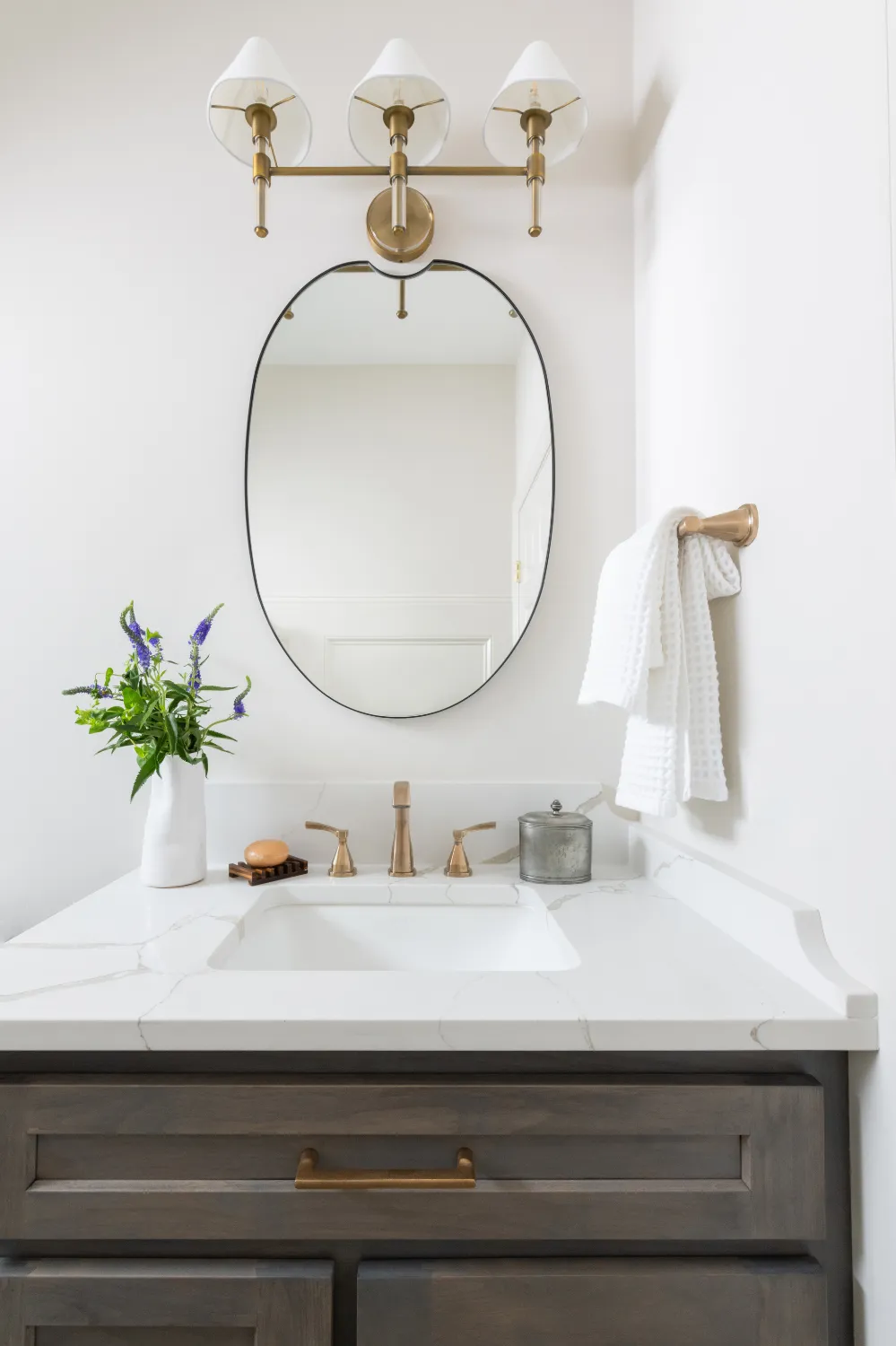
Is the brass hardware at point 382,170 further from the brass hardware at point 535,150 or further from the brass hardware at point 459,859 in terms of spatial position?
the brass hardware at point 459,859

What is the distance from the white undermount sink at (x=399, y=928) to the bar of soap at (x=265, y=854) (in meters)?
0.07

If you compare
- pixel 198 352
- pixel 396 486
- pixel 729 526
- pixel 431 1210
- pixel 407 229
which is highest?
pixel 407 229

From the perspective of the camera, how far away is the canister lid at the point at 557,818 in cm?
129

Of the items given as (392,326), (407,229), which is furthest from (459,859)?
(407,229)

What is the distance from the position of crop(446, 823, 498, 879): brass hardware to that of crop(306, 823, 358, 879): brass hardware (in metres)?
0.16

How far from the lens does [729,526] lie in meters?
1.00

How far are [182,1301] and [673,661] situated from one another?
856 millimetres

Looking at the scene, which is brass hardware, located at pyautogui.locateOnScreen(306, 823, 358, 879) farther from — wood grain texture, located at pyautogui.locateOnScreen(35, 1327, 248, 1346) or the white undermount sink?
wood grain texture, located at pyautogui.locateOnScreen(35, 1327, 248, 1346)

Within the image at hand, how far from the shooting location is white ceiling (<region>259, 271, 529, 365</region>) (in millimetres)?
1428

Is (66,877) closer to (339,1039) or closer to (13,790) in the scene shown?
(13,790)

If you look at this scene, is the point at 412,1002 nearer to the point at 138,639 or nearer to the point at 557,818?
the point at 557,818

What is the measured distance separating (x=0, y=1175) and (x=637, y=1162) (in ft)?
1.96

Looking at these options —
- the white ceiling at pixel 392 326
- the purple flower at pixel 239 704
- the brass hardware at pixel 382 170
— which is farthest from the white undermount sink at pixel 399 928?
the brass hardware at pixel 382 170

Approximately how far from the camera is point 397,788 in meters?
1.33
